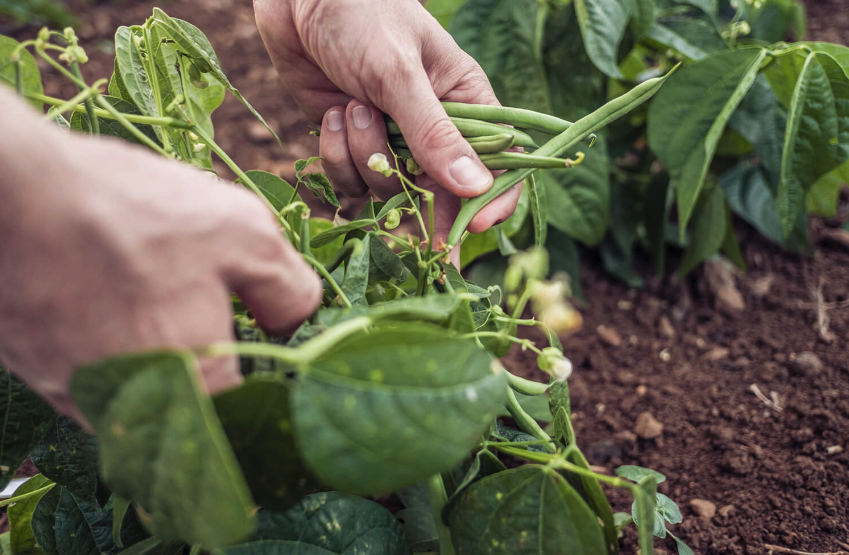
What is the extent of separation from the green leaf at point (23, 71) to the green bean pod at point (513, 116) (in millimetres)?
537

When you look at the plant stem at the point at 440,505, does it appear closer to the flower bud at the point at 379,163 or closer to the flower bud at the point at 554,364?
the flower bud at the point at 554,364

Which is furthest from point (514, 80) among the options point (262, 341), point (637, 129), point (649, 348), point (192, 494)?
point (192, 494)

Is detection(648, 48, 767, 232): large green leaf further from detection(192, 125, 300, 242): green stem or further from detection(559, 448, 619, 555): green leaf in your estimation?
detection(192, 125, 300, 242): green stem

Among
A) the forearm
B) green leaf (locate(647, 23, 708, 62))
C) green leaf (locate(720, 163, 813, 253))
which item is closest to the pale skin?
the forearm

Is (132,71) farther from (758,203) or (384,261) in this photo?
(758,203)

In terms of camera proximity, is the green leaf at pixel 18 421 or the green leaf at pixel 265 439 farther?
the green leaf at pixel 18 421

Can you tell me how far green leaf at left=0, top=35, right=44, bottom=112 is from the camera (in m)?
0.66

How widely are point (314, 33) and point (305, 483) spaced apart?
2.46 ft

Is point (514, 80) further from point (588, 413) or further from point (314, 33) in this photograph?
point (588, 413)

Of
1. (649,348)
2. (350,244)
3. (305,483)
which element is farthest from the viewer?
(649,348)

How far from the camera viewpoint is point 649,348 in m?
1.43

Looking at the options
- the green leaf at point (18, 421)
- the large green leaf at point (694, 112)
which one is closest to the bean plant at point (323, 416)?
the green leaf at point (18, 421)

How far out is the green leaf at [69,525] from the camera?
0.77 metres

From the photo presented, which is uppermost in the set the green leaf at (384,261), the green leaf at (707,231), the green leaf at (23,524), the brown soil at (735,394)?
the green leaf at (384,261)
